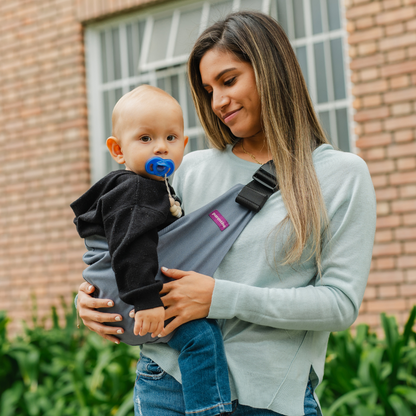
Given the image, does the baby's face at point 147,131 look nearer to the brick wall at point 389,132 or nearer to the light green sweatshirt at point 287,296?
the light green sweatshirt at point 287,296

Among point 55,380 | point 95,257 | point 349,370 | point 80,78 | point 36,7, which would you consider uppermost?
point 36,7

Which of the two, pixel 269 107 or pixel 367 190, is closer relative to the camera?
pixel 367 190

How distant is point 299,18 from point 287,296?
3.34 metres

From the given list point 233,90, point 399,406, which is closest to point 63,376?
point 399,406

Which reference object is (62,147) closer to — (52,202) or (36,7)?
(52,202)

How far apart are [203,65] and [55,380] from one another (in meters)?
2.87

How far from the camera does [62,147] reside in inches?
199

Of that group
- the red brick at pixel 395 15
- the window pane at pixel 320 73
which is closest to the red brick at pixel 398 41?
the red brick at pixel 395 15

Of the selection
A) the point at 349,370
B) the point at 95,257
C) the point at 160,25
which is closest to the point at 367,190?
the point at 95,257

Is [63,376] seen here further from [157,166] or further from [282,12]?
[282,12]

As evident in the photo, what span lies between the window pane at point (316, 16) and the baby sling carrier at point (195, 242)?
2.99m

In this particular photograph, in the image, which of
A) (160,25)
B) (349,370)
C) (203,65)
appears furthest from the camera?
(160,25)

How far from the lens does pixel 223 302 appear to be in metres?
Answer: 1.39

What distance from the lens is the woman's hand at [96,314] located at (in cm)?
143
